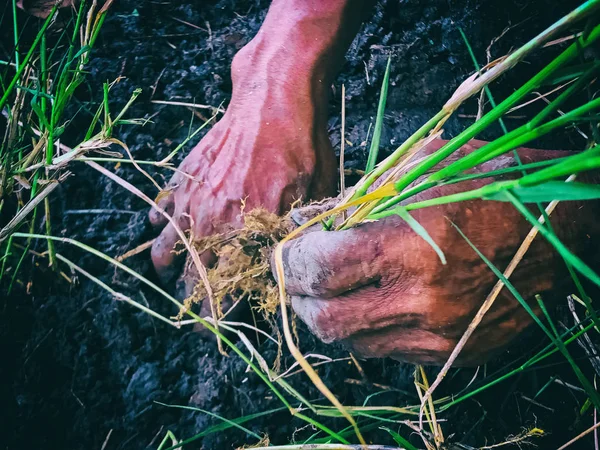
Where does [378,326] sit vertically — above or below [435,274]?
below

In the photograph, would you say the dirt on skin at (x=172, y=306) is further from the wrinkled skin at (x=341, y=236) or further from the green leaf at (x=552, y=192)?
the green leaf at (x=552, y=192)

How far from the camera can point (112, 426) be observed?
712 millimetres

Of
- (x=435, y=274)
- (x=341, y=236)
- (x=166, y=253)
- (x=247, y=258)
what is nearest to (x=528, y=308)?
(x=435, y=274)

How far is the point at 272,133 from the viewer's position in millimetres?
755

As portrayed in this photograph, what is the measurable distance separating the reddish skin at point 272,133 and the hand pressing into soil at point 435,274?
0.25m

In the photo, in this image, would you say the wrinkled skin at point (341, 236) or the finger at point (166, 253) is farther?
the finger at point (166, 253)

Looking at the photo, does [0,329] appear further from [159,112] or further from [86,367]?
Answer: [159,112]

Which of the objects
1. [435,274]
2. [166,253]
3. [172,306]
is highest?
[435,274]

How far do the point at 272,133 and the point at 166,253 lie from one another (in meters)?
0.32

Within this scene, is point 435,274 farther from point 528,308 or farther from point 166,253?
point 166,253

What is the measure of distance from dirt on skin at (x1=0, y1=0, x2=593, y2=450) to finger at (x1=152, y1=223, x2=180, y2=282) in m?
0.06

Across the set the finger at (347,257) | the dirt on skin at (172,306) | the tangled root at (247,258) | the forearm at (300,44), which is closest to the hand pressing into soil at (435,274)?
the finger at (347,257)

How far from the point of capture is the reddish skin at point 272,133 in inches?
29.1

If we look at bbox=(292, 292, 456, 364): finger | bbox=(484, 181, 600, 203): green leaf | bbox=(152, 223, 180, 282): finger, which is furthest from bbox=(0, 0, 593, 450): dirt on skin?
bbox=(484, 181, 600, 203): green leaf
